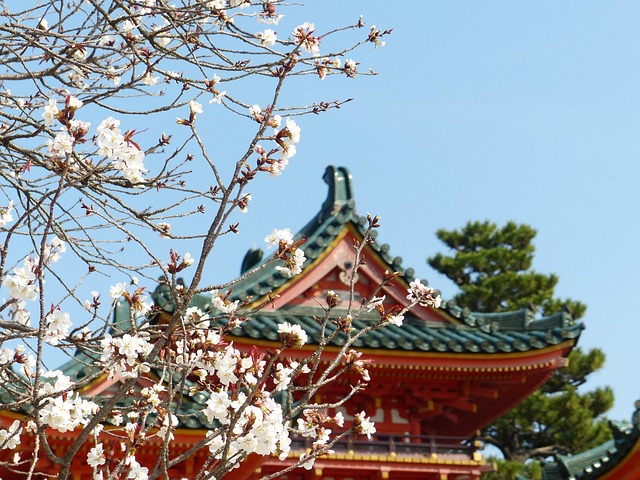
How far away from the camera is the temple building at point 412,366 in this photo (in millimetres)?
10898

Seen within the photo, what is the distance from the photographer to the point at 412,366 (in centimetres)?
1130

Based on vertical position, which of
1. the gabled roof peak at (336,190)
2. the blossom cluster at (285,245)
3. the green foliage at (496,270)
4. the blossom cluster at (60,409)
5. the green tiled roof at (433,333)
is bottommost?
the blossom cluster at (60,409)

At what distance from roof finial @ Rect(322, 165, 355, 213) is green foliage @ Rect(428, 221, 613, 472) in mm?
9883

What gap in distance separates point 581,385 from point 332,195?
1488 cm

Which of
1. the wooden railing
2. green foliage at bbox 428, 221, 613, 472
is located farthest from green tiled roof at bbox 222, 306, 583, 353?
green foliage at bbox 428, 221, 613, 472

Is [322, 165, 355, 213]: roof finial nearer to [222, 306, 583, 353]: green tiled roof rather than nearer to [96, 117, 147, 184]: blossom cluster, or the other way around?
[222, 306, 583, 353]: green tiled roof

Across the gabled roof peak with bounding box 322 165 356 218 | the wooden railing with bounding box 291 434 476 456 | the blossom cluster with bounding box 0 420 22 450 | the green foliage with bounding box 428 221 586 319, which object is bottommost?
the blossom cluster with bounding box 0 420 22 450

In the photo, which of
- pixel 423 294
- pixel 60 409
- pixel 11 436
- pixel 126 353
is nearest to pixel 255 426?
pixel 126 353

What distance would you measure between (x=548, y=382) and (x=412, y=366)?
15.1m

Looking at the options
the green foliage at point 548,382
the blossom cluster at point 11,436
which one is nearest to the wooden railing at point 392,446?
the blossom cluster at point 11,436

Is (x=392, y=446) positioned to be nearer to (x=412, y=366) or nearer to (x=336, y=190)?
(x=412, y=366)

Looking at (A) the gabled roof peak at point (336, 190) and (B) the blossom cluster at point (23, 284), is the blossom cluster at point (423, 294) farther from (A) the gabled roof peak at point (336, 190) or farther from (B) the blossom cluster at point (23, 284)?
(A) the gabled roof peak at point (336, 190)

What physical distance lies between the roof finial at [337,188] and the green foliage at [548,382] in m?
9.88

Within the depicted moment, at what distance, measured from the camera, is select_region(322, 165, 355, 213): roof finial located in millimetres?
13359
